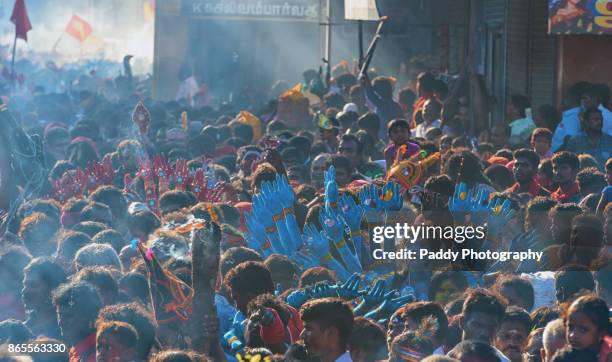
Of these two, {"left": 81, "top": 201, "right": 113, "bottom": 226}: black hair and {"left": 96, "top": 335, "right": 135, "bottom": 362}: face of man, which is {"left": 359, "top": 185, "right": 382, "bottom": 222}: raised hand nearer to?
{"left": 81, "top": 201, "right": 113, "bottom": 226}: black hair

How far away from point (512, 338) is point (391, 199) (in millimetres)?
1866

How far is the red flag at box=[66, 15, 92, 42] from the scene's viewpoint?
3319 cm

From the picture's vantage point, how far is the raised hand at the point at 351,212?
7.34 metres

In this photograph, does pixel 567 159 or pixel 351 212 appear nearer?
pixel 351 212

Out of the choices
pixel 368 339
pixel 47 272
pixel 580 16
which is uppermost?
pixel 580 16

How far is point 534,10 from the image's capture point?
15.4m

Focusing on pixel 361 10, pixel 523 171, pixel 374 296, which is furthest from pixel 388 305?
pixel 361 10

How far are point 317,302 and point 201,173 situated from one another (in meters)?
4.45

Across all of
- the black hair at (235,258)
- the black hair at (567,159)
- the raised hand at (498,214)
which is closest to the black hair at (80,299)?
the black hair at (235,258)

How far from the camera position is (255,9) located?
79.3 ft

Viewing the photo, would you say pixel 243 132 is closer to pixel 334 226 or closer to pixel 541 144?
pixel 541 144

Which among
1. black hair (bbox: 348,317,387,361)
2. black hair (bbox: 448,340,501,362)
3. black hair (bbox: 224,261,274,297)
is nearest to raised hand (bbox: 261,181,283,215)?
black hair (bbox: 224,261,274,297)

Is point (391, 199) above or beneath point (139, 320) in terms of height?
above

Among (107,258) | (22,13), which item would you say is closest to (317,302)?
(107,258)
